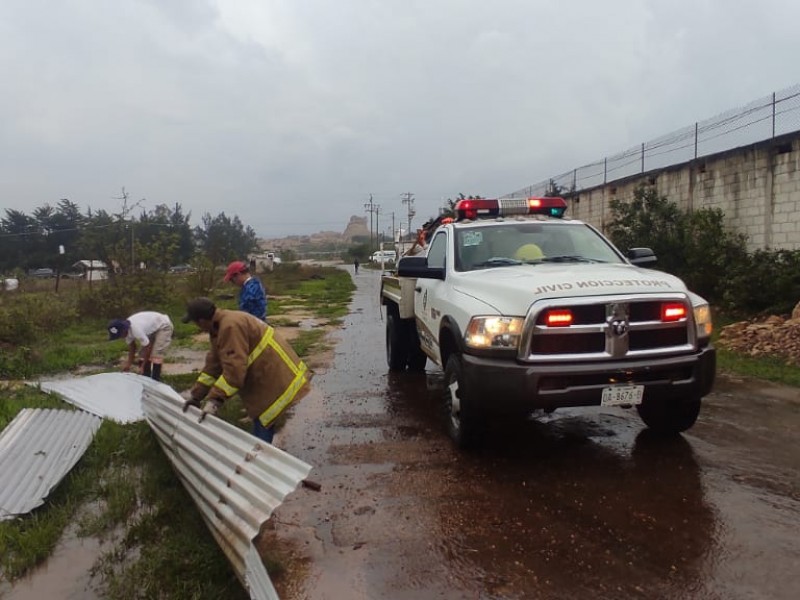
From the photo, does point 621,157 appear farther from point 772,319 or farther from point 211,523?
point 211,523

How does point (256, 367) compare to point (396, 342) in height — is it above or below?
above

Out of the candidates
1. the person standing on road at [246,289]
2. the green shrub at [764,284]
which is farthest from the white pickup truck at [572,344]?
the green shrub at [764,284]

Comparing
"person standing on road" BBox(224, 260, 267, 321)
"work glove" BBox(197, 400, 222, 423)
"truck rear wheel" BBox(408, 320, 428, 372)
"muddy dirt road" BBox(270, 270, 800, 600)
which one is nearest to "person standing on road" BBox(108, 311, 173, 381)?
Result: "person standing on road" BBox(224, 260, 267, 321)

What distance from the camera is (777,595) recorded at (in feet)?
9.07

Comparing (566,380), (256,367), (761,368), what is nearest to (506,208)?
(566,380)

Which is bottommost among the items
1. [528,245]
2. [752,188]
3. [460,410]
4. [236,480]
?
[460,410]

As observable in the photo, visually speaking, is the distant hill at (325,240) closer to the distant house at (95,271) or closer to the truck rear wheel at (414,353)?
the distant house at (95,271)

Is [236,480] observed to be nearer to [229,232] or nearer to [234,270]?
[234,270]

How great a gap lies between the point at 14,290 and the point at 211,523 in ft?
60.8

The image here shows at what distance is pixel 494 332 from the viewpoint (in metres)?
4.18

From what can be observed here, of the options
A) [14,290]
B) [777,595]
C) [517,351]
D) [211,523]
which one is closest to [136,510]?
[211,523]

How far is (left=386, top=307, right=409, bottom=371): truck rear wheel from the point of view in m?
7.98

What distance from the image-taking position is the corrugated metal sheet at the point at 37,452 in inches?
157

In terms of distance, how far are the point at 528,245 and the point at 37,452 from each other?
4.25 metres
